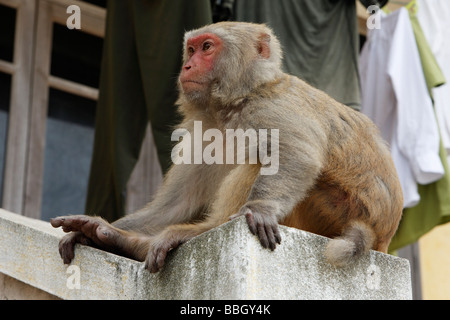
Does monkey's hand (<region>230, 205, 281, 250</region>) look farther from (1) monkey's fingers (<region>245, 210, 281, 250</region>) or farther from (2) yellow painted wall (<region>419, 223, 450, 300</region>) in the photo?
(2) yellow painted wall (<region>419, 223, 450, 300</region>)

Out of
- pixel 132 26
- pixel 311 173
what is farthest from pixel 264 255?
pixel 132 26

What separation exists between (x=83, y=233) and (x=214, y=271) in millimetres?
884

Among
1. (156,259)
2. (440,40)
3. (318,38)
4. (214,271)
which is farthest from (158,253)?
(440,40)

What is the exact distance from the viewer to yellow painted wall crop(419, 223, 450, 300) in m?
7.29

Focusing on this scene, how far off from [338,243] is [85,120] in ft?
12.5

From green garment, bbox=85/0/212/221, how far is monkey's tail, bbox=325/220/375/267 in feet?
5.59

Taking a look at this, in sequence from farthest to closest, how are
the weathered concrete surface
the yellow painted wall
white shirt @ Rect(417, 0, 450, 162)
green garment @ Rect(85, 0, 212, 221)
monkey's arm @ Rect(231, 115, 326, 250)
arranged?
the yellow painted wall < white shirt @ Rect(417, 0, 450, 162) < green garment @ Rect(85, 0, 212, 221) < monkey's arm @ Rect(231, 115, 326, 250) < the weathered concrete surface

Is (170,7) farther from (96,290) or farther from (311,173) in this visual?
(96,290)

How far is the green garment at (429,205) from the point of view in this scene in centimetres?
561

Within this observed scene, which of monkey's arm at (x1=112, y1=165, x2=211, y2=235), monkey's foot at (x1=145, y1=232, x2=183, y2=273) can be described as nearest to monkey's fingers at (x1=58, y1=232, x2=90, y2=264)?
monkey's foot at (x1=145, y1=232, x2=183, y2=273)

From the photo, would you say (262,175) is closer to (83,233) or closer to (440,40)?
(83,233)

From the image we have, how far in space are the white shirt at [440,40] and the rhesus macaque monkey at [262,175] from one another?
81.4 inches

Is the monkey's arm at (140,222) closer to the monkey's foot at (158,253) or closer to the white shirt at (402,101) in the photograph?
the monkey's foot at (158,253)

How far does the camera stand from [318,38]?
570cm
